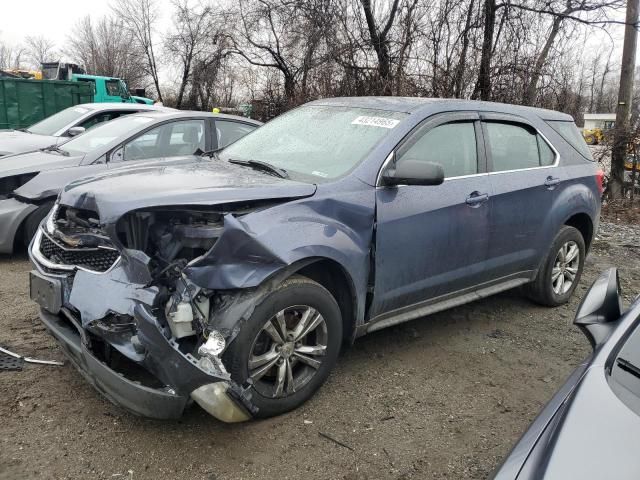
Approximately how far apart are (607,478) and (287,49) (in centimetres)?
1400

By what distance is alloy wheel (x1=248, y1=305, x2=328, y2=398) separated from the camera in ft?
9.65

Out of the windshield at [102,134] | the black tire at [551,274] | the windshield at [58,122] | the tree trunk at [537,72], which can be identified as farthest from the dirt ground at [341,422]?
the tree trunk at [537,72]

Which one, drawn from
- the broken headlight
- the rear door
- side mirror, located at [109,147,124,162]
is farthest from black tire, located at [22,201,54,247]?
the rear door

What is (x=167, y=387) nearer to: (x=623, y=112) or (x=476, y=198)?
(x=476, y=198)

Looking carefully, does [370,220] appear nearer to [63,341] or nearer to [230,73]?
[63,341]

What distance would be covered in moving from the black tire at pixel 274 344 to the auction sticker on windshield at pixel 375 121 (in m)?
1.26

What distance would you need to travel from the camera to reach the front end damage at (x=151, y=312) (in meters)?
2.61

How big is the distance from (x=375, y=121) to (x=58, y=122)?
19.8 ft

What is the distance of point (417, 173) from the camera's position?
3.31 meters

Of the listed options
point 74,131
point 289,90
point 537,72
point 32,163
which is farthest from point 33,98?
point 537,72

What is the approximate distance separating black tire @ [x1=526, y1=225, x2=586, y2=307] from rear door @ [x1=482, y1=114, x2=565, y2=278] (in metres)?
0.15

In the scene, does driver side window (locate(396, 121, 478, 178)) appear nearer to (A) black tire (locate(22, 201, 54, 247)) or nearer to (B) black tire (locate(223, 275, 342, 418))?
(B) black tire (locate(223, 275, 342, 418))

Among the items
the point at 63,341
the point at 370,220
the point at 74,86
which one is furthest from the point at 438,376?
the point at 74,86

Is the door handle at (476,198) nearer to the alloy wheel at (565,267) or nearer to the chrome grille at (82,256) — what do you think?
the alloy wheel at (565,267)
